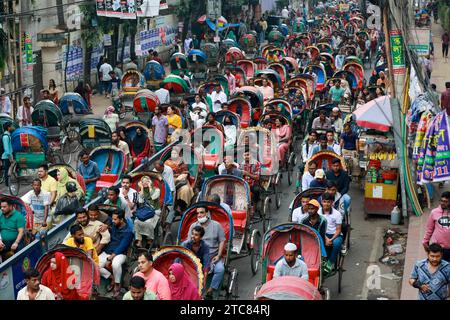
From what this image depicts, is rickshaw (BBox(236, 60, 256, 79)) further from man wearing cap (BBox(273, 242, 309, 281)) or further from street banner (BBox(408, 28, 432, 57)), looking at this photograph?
man wearing cap (BBox(273, 242, 309, 281))

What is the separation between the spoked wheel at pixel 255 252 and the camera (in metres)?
15.0

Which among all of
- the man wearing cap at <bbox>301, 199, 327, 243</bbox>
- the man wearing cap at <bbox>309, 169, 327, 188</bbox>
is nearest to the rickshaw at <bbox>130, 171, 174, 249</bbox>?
the man wearing cap at <bbox>309, 169, 327, 188</bbox>

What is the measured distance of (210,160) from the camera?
19422 millimetres

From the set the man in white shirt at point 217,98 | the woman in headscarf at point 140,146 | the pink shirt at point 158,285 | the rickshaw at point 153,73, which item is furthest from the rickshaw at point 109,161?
the rickshaw at point 153,73

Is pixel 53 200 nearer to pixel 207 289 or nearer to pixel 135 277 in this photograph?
pixel 207 289

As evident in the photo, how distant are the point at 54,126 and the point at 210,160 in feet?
19.2

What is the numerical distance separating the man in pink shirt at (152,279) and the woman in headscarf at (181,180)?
17.6ft

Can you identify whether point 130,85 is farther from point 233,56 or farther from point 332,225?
point 332,225

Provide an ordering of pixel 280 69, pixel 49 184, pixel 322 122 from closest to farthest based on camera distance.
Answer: pixel 49 184, pixel 322 122, pixel 280 69

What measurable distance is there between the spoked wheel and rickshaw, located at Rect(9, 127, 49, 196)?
6885mm

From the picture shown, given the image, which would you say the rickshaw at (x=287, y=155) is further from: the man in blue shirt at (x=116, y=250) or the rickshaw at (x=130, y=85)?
the rickshaw at (x=130, y=85)

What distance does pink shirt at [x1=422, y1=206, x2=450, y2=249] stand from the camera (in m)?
12.9

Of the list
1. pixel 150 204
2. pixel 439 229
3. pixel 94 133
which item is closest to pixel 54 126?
pixel 94 133

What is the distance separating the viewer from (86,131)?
868 inches
